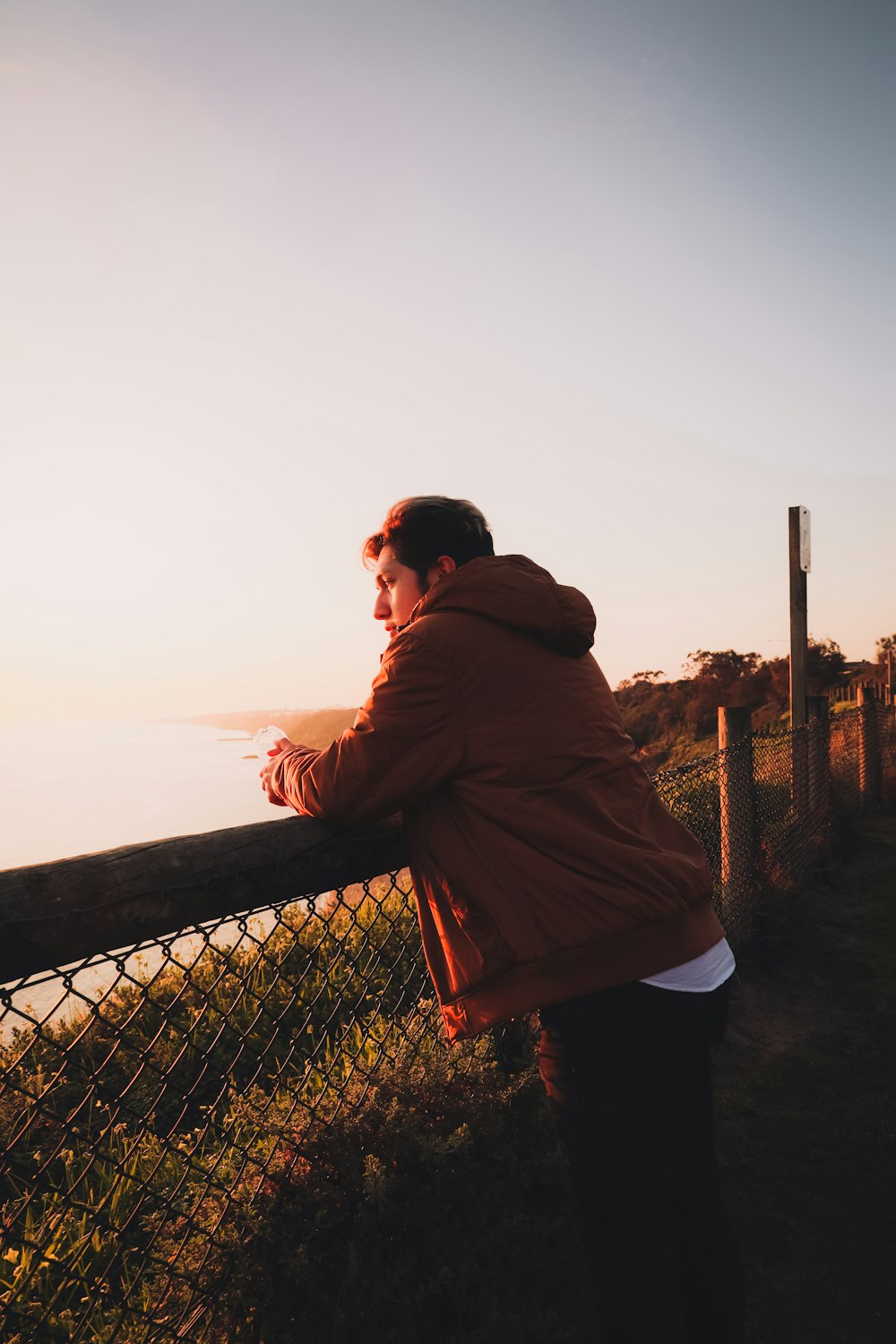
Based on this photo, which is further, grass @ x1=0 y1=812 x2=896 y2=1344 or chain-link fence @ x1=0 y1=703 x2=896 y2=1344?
grass @ x1=0 y1=812 x2=896 y2=1344

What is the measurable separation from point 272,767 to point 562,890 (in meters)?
0.73

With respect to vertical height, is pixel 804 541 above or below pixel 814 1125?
above

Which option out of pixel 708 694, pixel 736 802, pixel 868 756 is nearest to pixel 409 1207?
pixel 736 802

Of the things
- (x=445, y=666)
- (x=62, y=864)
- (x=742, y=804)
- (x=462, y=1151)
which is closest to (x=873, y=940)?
(x=742, y=804)

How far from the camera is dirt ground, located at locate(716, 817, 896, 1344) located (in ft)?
7.54

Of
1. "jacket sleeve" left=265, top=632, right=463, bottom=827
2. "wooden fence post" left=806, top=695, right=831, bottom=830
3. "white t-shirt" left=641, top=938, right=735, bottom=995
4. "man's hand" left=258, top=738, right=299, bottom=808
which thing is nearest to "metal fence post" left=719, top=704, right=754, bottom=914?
"wooden fence post" left=806, top=695, right=831, bottom=830

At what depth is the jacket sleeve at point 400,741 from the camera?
1.49 m

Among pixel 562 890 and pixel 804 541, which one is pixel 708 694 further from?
pixel 562 890

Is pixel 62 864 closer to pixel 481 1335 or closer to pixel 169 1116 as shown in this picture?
pixel 481 1335

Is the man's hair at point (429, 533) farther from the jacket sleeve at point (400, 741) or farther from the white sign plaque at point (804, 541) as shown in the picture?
the white sign plaque at point (804, 541)

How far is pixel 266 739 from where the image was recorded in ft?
6.39

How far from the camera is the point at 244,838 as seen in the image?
5.38 ft

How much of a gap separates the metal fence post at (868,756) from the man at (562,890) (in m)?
8.59

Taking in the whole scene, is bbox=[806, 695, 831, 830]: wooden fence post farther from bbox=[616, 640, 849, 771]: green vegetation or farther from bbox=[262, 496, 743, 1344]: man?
bbox=[616, 640, 849, 771]: green vegetation
